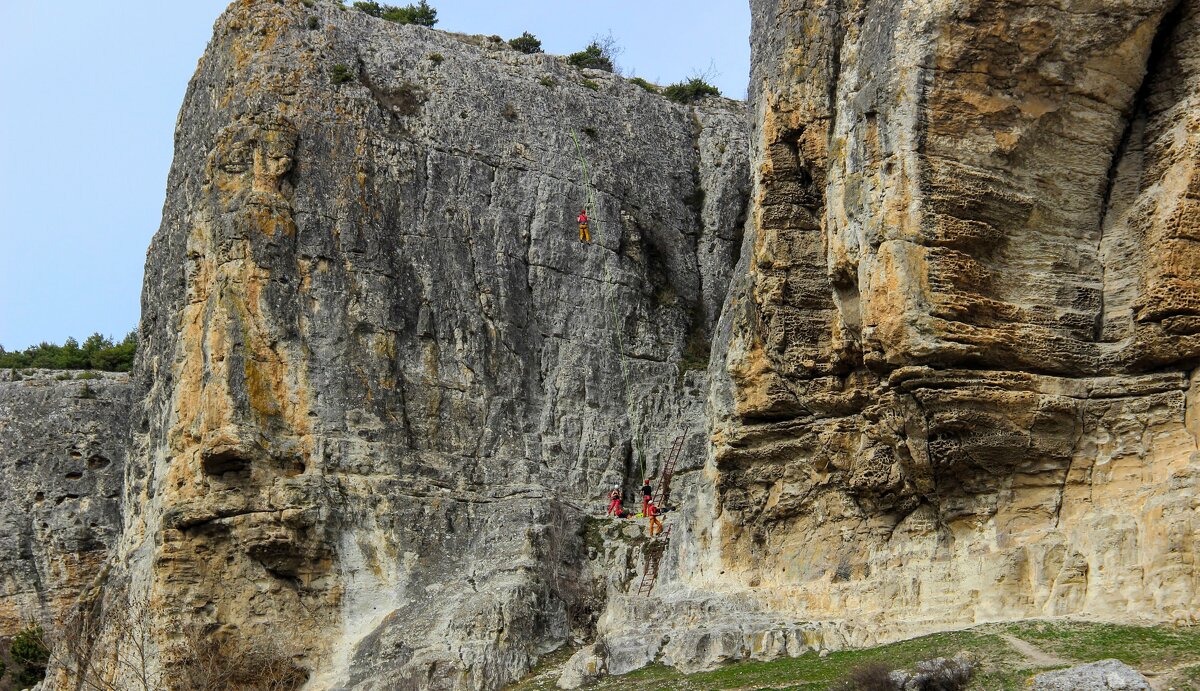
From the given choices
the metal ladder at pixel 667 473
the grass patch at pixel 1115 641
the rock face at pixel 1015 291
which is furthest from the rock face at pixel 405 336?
the grass patch at pixel 1115 641

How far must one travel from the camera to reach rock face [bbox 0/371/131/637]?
44.1 meters

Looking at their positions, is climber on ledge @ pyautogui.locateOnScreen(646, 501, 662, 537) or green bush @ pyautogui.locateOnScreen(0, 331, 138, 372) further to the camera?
green bush @ pyautogui.locateOnScreen(0, 331, 138, 372)

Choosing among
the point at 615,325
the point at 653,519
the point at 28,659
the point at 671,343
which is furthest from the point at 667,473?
the point at 28,659

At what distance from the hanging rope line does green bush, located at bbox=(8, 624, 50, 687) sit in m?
16.2

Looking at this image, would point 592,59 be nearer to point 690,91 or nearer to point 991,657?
point 690,91

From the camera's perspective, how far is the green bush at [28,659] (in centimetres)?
4294

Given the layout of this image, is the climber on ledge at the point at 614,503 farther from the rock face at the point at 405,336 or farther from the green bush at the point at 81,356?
the green bush at the point at 81,356

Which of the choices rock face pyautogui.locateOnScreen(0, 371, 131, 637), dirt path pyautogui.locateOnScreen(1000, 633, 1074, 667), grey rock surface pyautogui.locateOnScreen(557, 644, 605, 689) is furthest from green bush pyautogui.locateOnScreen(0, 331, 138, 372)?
dirt path pyautogui.locateOnScreen(1000, 633, 1074, 667)

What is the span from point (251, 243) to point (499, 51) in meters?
9.26

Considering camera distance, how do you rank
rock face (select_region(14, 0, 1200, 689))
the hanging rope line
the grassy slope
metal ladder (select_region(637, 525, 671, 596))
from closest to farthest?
the grassy slope, rock face (select_region(14, 0, 1200, 689)), metal ladder (select_region(637, 525, 671, 596)), the hanging rope line

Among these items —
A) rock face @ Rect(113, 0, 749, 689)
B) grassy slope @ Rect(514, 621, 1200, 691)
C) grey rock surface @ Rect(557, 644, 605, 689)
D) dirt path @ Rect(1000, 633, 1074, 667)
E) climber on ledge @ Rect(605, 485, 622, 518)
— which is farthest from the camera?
climber on ledge @ Rect(605, 485, 622, 518)

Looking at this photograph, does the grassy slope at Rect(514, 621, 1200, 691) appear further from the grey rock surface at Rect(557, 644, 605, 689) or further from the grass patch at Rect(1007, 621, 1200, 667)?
the grey rock surface at Rect(557, 644, 605, 689)

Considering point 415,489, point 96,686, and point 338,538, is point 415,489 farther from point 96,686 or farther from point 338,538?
point 96,686

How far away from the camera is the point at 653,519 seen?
114 feet
